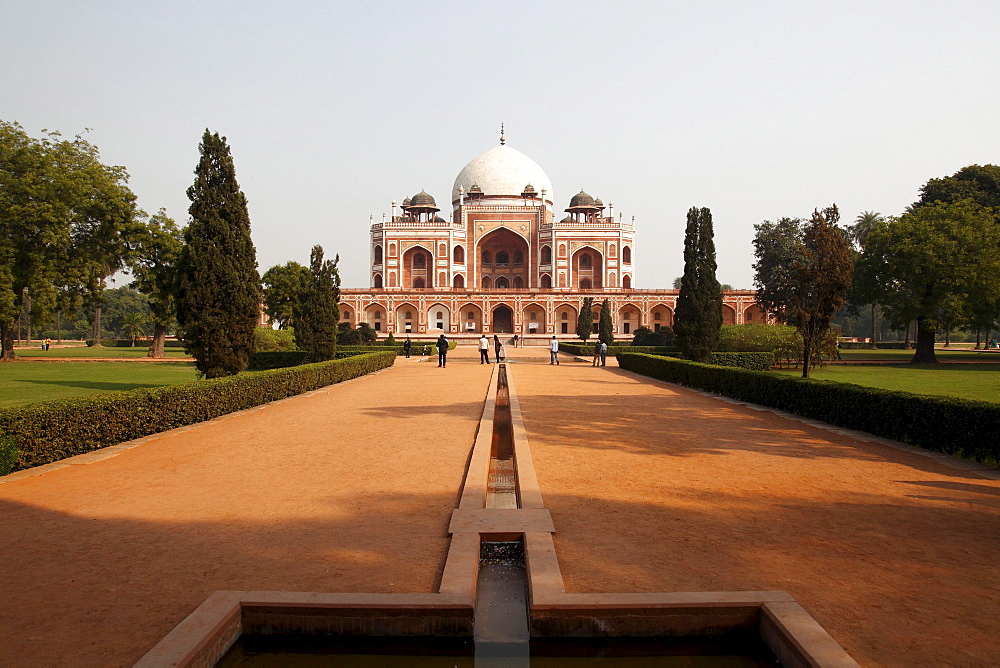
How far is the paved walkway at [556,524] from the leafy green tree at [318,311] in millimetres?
9044

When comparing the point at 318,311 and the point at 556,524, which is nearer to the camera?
the point at 556,524

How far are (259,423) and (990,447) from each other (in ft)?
26.1

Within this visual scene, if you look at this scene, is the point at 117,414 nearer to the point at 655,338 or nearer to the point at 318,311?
the point at 318,311

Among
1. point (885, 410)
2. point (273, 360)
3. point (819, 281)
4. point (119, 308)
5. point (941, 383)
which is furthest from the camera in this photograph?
point (119, 308)

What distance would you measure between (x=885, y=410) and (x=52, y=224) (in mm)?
24544

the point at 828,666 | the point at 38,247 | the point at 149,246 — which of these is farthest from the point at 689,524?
the point at 149,246

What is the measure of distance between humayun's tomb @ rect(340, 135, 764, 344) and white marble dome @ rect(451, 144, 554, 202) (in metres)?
0.09

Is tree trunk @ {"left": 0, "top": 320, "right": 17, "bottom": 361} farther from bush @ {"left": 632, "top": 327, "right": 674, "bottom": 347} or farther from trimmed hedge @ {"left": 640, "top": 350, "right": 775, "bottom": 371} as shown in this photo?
bush @ {"left": 632, "top": 327, "right": 674, "bottom": 347}

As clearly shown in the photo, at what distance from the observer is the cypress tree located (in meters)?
11.6

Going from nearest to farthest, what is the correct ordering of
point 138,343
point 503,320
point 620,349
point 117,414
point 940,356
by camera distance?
point 117,414 < point 620,349 < point 940,356 < point 138,343 < point 503,320

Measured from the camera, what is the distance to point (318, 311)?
16953mm

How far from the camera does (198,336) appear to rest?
37.9ft

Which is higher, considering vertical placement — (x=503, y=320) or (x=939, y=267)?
(x=939, y=267)

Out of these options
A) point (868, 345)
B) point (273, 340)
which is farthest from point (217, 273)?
point (868, 345)
